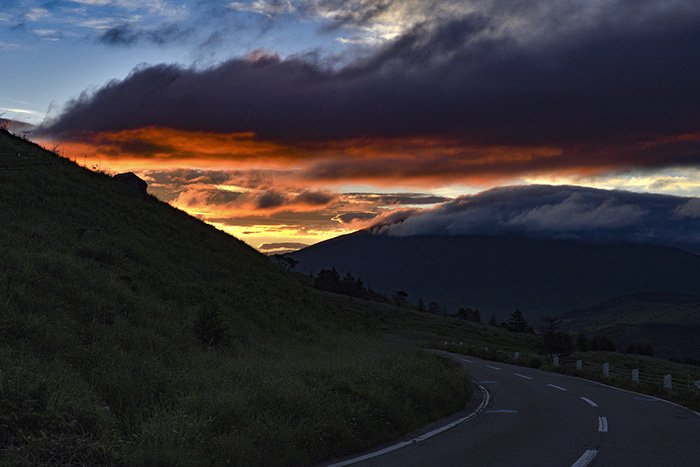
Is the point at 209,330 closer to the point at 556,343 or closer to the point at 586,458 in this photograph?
the point at 586,458

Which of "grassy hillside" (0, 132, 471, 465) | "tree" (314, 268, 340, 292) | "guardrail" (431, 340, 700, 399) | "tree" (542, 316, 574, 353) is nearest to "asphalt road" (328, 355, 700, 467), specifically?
"grassy hillside" (0, 132, 471, 465)

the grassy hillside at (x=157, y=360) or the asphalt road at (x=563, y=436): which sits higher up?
the grassy hillside at (x=157, y=360)

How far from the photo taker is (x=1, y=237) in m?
25.3

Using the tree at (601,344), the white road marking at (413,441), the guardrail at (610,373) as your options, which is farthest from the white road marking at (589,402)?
the tree at (601,344)

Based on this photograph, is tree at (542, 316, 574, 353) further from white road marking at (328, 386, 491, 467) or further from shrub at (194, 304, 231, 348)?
white road marking at (328, 386, 491, 467)

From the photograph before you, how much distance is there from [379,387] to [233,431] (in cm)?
572

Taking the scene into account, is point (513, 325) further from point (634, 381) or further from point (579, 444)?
point (579, 444)

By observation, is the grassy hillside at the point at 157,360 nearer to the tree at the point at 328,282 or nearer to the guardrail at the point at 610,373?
the guardrail at the point at 610,373

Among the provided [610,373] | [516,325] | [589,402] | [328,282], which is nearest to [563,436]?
[589,402]

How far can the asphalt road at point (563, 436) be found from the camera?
11531 millimetres

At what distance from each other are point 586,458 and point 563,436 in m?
2.62

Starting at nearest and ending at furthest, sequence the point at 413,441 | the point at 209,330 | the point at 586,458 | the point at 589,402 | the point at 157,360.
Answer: the point at 586,458 → the point at 413,441 → the point at 157,360 → the point at 589,402 → the point at 209,330

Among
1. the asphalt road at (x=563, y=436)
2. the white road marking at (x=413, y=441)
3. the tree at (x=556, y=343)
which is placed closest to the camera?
the white road marking at (x=413, y=441)

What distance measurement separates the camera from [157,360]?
1853cm
